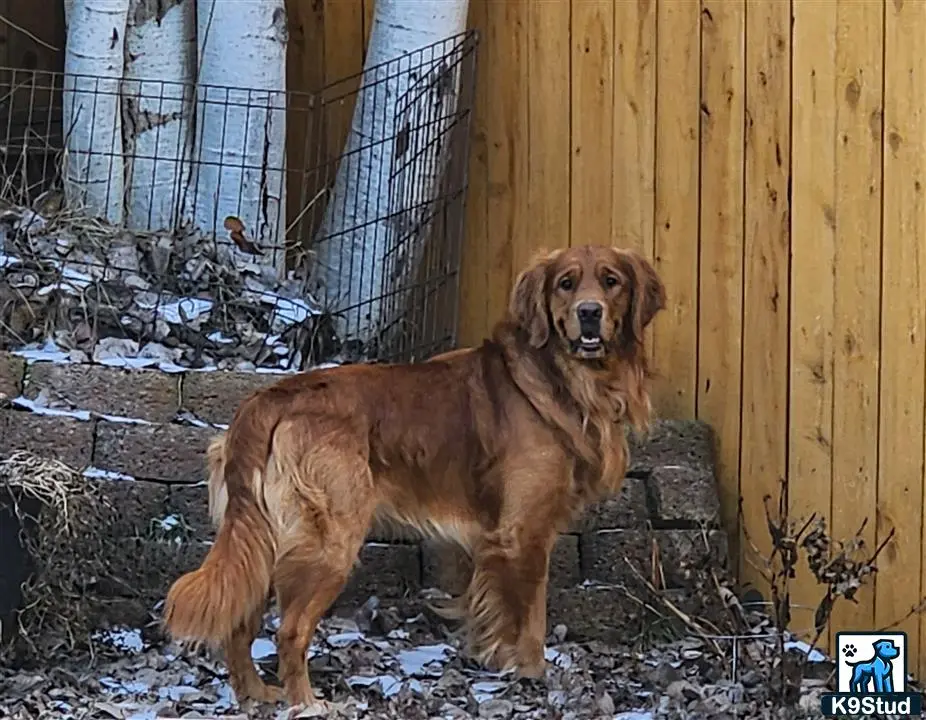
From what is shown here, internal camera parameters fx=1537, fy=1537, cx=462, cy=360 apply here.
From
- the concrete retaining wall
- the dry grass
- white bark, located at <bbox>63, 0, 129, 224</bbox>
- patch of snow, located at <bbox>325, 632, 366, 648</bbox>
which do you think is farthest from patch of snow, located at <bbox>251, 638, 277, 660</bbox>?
white bark, located at <bbox>63, 0, 129, 224</bbox>

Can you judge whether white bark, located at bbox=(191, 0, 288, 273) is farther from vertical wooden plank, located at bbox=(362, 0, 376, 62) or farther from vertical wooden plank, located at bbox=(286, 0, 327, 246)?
vertical wooden plank, located at bbox=(362, 0, 376, 62)

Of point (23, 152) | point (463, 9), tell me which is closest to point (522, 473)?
point (463, 9)

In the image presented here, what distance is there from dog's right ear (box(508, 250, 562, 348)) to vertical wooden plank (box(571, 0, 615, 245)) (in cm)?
94

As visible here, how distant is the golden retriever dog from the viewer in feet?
13.8

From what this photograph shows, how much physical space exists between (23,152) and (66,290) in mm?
670

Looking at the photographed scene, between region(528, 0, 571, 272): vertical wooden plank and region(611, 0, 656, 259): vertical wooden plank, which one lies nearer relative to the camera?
region(611, 0, 656, 259): vertical wooden plank

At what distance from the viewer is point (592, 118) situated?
5.61 metres

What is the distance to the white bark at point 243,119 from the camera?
19.3 ft

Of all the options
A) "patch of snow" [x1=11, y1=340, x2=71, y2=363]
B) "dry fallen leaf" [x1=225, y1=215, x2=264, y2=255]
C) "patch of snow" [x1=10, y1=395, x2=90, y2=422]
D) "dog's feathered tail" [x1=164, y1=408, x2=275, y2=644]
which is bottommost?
"dog's feathered tail" [x1=164, y1=408, x2=275, y2=644]

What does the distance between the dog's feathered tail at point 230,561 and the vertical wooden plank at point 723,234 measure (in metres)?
1.73

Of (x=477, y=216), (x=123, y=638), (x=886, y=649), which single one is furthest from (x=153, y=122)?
(x=886, y=649)

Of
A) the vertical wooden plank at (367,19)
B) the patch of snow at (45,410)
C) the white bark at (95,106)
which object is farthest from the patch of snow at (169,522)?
the vertical wooden plank at (367,19)

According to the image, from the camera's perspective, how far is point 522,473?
4551 millimetres

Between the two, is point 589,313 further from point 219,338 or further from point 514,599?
point 219,338
